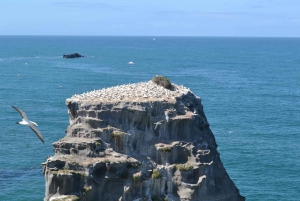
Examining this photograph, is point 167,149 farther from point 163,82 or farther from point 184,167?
point 163,82

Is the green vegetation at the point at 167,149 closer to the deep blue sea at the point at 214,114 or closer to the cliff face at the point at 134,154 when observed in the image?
the cliff face at the point at 134,154

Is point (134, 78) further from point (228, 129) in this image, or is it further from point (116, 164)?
point (116, 164)

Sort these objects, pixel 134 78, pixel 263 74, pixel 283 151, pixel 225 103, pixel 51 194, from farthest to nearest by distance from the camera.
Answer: pixel 263 74 < pixel 134 78 < pixel 225 103 < pixel 283 151 < pixel 51 194

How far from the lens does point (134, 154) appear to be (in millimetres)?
49438

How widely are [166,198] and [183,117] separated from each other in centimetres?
680

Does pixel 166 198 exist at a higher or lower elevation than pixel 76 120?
lower

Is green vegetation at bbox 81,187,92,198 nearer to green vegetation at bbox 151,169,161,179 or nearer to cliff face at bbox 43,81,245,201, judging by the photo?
cliff face at bbox 43,81,245,201

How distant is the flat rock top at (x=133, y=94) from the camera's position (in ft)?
166

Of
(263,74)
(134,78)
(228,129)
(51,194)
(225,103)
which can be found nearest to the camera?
(51,194)

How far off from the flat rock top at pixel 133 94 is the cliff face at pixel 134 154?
0.09m

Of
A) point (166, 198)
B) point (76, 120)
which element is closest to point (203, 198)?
point (166, 198)

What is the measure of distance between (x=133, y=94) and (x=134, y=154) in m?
5.37

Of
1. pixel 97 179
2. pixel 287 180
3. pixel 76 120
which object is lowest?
pixel 287 180

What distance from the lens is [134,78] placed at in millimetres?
143375
